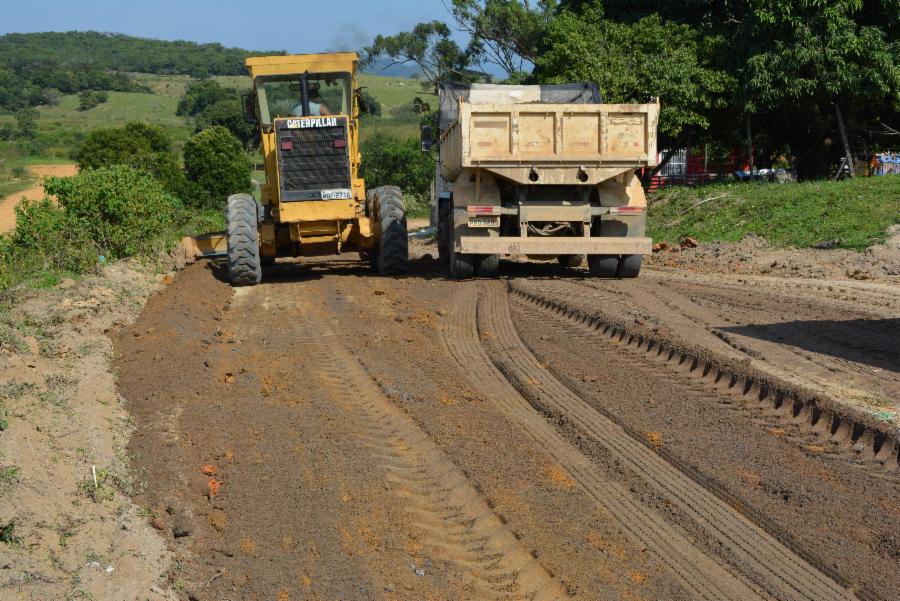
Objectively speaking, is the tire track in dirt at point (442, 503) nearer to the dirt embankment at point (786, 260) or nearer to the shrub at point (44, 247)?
the shrub at point (44, 247)

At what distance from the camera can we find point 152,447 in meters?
6.64

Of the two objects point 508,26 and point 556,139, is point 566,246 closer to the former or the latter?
point 556,139

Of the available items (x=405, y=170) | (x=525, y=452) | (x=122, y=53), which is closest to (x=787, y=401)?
(x=525, y=452)

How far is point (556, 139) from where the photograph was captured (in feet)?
43.8

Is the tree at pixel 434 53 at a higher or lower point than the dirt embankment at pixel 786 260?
higher

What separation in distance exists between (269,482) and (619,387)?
318 centimetres

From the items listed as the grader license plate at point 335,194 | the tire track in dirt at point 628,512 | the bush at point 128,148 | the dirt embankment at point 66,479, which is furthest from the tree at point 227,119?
the tire track in dirt at point 628,512

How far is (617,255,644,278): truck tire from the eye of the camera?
14.0 metres

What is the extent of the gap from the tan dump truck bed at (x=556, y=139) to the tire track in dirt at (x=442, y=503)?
5770mm

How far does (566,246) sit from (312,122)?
4.03m

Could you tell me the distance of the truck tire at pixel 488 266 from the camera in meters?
14.3

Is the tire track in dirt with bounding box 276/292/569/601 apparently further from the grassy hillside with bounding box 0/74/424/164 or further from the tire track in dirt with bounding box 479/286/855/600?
the grassy hillside with bounding box 0/74/424/164

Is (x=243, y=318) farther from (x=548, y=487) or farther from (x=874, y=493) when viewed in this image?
(x=874, y=493)

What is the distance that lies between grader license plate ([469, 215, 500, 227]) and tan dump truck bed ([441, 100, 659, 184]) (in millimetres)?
744
